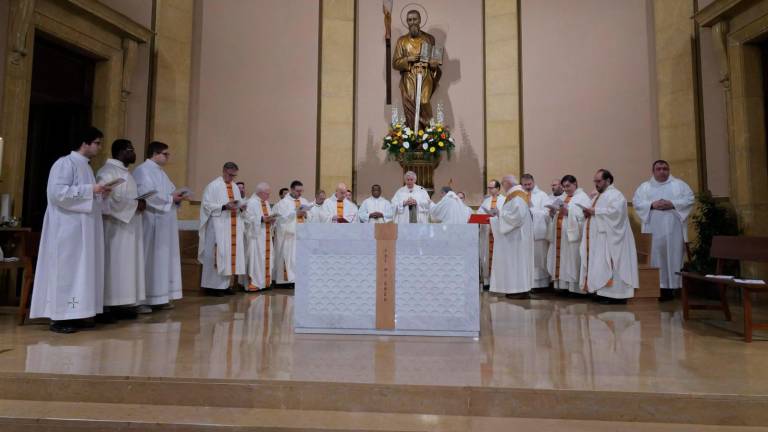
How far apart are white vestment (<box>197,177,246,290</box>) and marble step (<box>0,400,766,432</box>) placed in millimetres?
4501

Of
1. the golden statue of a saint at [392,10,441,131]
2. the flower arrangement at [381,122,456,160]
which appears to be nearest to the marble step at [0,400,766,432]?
the flower arrangement at [381,122,456,160]

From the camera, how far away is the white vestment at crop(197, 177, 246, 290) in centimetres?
758

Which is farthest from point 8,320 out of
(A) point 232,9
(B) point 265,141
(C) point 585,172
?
(C) point 585,172

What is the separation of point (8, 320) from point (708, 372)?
20.3ft

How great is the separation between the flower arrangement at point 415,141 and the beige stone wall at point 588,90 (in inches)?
66.9

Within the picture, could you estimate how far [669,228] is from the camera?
7.46 meters

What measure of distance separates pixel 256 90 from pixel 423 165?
363 centimetres

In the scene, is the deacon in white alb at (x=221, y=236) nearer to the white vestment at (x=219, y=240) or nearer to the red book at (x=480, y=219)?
the white vestment at (x=219, y=240)

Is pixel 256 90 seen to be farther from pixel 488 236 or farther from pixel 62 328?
pixel 62 328

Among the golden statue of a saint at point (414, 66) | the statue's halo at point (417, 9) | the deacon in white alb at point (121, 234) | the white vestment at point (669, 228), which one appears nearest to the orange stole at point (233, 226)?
the deacon in white alb at point (121, 234)

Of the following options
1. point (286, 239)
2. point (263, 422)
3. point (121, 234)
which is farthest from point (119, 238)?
point (286, 239)

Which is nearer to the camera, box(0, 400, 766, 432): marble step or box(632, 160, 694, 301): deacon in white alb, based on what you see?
box(0, 400, 766, 432): marble step

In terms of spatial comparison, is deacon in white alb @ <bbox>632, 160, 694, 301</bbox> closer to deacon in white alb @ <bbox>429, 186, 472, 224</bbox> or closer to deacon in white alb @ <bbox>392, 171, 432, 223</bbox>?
deacon in white alb @ <bbox>429, 186, 472, 224</bbox>

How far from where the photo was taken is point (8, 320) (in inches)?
209
